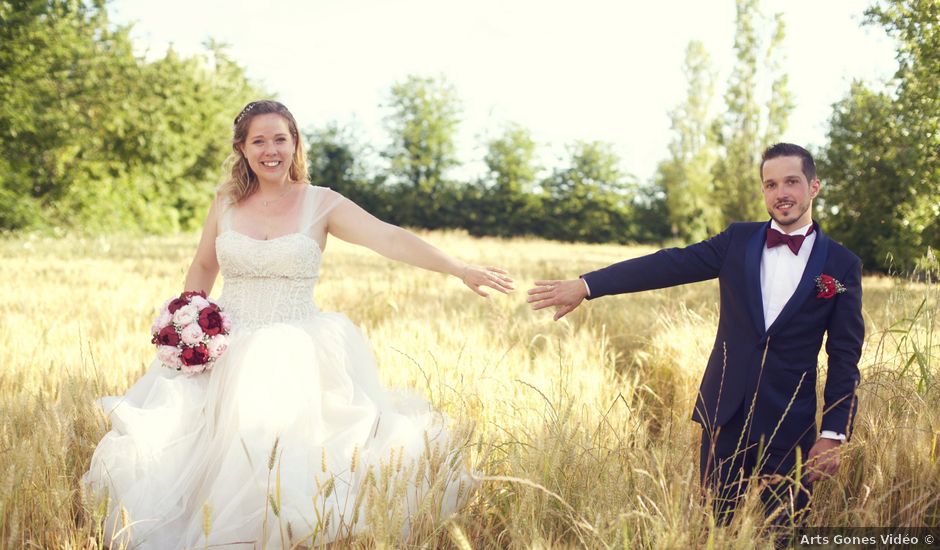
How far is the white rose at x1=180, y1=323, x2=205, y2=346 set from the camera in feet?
10.4

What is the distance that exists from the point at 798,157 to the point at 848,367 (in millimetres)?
854

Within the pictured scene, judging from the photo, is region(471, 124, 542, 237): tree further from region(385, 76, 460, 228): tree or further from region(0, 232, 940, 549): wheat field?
region(0, 232, 940, 549): wheat field

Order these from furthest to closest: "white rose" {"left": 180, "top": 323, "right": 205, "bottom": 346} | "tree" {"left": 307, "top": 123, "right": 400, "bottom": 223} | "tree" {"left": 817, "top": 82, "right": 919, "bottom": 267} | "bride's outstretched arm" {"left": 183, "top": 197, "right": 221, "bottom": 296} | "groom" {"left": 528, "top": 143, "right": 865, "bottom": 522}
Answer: "tree" {"left": 307, "top": 123, "right": 400, "bottom": 223}
"tree" {"left": 817, "top": 82, "right": 919, "bottom": 267}
"bride's outstretched arm" {"left": 183, "top": 197, "right": 221, "bottom": 296}
"white rose" {"left": 180, "top": 323, "right": 205, "bottom": 346}
"groom" {"left": 528, "top": 143, "right": 865, "bottom": 522}

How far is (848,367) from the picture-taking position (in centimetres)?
278

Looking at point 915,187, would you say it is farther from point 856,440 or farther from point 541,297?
point 541,297

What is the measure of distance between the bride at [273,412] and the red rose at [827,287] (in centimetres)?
138

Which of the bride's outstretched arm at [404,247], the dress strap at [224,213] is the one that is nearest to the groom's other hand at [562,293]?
the bride's outstretched arm at [404,247]

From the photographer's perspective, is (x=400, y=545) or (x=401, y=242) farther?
(x=401, y=242)

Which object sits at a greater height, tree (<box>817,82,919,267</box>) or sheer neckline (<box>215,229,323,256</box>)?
tree (<box>817,82,919,267</box>)

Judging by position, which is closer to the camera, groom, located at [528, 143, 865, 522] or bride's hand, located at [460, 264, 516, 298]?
groom, located at [528, 143, 865, 522]

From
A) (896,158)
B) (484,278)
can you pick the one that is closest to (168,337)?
(484,278)

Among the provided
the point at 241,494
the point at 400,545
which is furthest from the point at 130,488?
the point at 400,545

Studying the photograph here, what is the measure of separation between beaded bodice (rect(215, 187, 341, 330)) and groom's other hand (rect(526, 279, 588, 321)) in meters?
1.20

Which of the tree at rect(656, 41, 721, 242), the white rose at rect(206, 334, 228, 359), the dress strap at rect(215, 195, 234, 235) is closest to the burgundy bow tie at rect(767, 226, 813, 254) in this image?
the white rose at rect(206, 334, 228, 359)
